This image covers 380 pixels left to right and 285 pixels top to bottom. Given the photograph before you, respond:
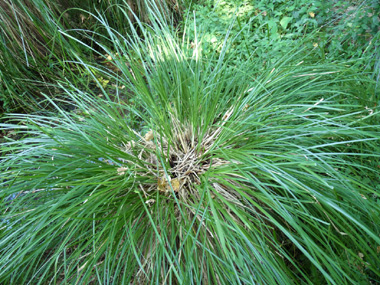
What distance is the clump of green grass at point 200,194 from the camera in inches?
50.6

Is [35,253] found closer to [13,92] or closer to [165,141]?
[165,141]

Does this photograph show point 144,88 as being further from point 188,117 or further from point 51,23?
point 51,23

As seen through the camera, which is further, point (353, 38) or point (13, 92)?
point (13, 92)

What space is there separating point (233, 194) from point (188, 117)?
540 mm

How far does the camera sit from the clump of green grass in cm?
129

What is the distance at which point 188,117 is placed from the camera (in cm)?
187

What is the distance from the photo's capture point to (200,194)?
1.47m

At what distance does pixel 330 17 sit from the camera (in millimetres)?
2887

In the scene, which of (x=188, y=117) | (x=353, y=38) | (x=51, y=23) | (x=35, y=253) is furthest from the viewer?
(x=51, y=23)

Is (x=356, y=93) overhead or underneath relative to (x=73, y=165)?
underneath

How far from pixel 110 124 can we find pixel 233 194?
30.5 inches

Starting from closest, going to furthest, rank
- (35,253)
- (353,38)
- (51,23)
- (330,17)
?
(35,253), (353,38), (51,23), (330,17)

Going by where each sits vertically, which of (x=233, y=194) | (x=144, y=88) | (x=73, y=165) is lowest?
(x=233, y=194)

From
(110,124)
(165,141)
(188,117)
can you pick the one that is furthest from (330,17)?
(110,124)
